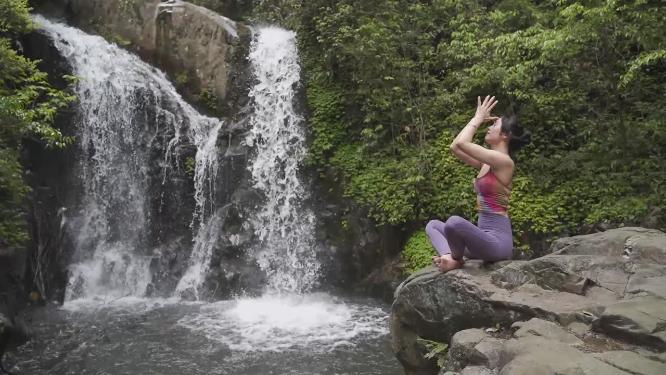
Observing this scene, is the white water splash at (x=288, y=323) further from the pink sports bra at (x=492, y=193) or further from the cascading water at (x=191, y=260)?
the pink sports bra at (x=492, y=193)

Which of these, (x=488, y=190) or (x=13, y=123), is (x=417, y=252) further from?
(x=13, y=123)

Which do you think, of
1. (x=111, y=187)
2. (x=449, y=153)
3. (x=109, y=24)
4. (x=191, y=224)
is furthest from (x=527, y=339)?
(x=109, y=24)

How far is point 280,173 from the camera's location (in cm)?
1096

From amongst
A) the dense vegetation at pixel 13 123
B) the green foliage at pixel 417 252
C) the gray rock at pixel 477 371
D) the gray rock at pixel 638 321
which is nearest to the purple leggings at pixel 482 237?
the gray rock at pixel 638 321

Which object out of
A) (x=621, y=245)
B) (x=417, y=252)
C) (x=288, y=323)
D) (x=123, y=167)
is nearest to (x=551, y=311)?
(x=621, y=245)

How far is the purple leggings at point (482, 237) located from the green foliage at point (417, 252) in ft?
15.8

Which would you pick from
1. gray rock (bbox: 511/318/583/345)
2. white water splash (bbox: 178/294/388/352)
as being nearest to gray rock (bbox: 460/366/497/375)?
gray rock (bbox: 511/318/583/345)

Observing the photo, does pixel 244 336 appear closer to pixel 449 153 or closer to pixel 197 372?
pixel 197 372

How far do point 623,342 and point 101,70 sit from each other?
12158 millimetres

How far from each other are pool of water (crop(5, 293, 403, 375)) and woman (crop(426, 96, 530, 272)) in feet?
9.69

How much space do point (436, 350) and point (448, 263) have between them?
720mm

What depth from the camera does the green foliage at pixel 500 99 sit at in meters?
7.95

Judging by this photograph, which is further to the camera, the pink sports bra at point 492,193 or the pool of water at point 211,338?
the pool of water at point 211,338

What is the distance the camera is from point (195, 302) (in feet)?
31.5
